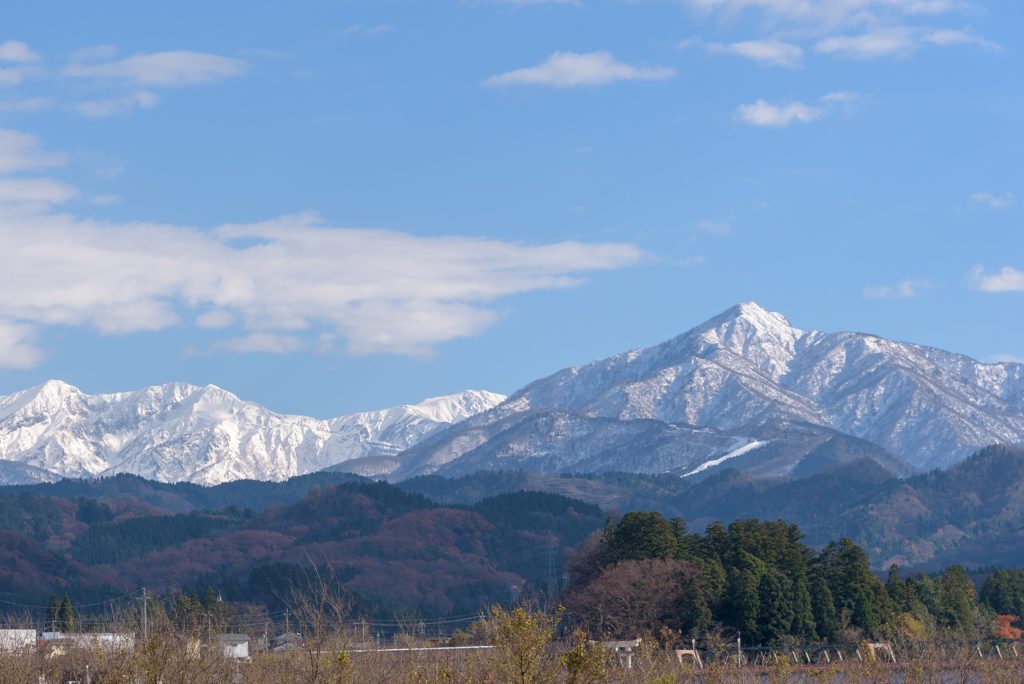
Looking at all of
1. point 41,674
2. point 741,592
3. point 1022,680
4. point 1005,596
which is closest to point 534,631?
point 1022,680

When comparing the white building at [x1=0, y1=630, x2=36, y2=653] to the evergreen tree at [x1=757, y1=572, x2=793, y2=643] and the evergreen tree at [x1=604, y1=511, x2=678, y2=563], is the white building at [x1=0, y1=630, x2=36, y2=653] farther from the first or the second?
the evergreen tree at [x1=757, y1=572, x2=793, y2=643]

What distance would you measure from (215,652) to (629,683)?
22777 millimetres

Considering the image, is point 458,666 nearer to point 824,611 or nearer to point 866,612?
point 824,611

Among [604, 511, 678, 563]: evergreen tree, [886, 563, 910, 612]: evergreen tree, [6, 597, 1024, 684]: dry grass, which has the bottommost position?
[886, 563, 910, 612]: evergreen tree

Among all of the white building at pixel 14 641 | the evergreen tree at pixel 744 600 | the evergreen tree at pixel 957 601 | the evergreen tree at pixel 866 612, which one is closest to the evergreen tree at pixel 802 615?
the evergreen tree at pixel 744 600

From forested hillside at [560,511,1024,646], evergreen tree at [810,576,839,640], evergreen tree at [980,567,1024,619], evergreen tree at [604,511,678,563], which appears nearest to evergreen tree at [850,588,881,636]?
forested hillside at [560,511,1024,646]

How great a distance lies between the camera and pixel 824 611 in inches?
4537

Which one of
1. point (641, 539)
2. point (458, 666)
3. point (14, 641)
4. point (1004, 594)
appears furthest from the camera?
point (1004, 594)

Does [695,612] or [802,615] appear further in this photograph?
[695,612]

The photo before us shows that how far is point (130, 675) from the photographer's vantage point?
148 feet

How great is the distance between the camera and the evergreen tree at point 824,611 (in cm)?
11388

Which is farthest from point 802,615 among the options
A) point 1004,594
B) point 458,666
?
point 458,666

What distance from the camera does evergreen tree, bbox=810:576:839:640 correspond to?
114m

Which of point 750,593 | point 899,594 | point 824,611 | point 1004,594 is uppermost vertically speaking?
point 750,593
